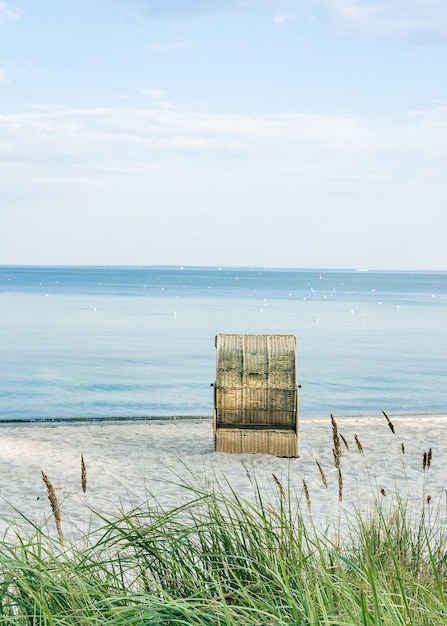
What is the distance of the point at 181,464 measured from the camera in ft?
29.7

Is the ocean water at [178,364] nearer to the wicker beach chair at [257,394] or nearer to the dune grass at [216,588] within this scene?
the wicker beach chair at [257,394]

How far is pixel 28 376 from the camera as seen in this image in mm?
20578

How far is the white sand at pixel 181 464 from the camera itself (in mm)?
7188

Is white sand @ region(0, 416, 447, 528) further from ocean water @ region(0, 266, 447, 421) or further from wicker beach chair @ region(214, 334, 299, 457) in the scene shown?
ocean water @ region(0, 266, 447, 421)

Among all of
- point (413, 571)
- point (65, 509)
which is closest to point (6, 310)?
point (65, 509)

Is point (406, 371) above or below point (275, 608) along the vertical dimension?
below

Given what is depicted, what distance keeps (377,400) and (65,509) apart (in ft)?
37.2

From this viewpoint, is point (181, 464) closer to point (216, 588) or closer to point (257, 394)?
point (257, 394)

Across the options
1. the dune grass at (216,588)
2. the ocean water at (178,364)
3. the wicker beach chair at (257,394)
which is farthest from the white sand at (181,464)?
the dune grass at (216,588)

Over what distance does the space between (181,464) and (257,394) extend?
114cm

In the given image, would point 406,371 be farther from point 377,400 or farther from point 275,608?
point 275,608

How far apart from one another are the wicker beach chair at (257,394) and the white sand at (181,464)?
20 cm

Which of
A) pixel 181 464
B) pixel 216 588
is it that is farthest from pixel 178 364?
pixel 216 588

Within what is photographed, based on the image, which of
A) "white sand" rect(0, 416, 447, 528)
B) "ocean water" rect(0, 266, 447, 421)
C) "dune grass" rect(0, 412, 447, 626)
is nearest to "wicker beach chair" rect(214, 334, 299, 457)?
"white sand" rect(0, 416, 447, 528)
